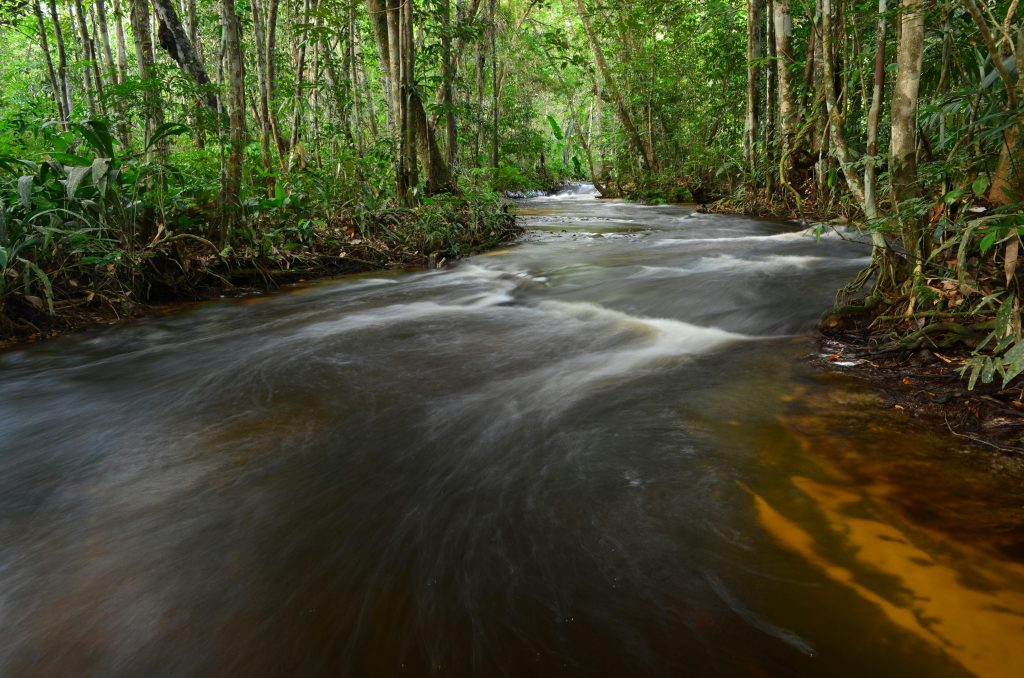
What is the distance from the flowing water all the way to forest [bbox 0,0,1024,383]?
675 millimetres

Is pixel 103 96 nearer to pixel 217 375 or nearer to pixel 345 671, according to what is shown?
pixel 217 375

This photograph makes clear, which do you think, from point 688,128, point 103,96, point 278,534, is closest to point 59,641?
point 278,534

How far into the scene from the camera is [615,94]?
521 inches

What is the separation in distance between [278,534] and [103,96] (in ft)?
14.4

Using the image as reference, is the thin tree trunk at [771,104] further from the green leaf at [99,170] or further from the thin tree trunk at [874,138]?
the green leaf at [99,170]

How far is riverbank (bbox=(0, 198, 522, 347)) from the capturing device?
4117 millimetres

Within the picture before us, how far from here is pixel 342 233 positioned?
6344mm

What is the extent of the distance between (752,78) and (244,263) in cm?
846

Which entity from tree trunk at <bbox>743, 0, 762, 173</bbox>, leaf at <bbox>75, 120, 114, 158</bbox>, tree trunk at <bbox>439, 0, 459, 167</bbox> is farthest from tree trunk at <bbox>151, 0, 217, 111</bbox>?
tree trunk at <bbox>743, 0, 762, 173</bbox>

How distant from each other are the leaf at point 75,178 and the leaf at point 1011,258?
208 inches

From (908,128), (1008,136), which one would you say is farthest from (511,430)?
(1008,136)

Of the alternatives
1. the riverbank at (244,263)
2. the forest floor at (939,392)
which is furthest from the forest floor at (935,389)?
the riverbank at (244,263)

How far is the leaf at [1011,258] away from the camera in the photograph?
92.8 inches

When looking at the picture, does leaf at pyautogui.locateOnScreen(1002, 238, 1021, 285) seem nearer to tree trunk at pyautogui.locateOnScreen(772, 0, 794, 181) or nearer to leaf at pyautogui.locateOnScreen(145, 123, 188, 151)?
leaf at pyautogui.locateOnScreen(145, 123, 188, 151)
